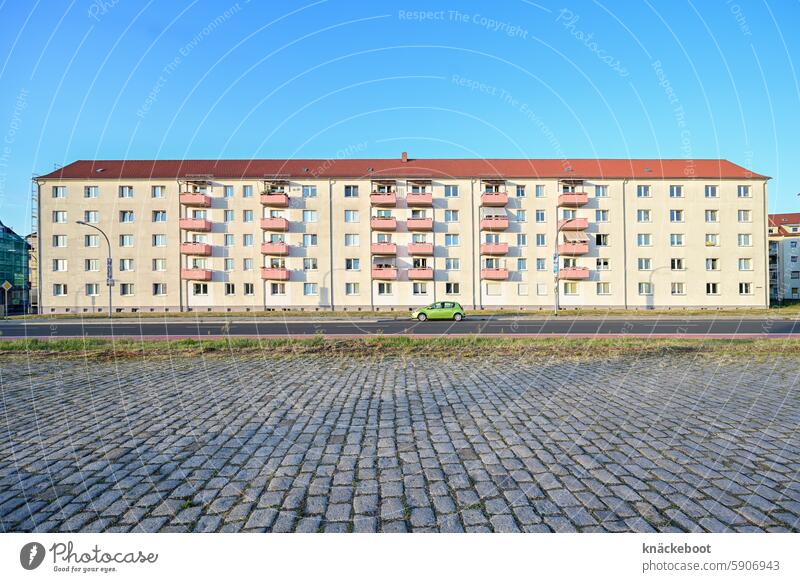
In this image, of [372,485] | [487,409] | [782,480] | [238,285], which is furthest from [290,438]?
[238,285]

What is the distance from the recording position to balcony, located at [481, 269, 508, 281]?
4425 centimetres

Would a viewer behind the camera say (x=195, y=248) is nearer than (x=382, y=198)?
Yes

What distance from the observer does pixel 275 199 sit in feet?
139

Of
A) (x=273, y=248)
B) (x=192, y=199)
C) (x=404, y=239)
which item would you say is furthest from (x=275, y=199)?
(x=404, y=239)

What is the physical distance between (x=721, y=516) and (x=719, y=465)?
1.18 metres

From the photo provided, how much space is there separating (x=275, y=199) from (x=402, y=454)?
43.0m

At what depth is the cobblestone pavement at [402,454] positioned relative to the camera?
2.76 meters

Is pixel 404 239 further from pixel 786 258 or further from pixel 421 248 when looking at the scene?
pixel 786 258

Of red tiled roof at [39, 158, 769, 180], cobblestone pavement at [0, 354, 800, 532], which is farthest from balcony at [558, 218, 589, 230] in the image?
cobblestone pavement at [0, 354, 800, 532]

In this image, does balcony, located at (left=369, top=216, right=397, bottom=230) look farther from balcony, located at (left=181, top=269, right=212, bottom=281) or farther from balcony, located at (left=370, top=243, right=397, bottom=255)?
balcony, located at (left=181, top=269, right=212, bottom=281)

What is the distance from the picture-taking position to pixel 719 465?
3619mm

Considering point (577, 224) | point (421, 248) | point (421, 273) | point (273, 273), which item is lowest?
point (421, 273)

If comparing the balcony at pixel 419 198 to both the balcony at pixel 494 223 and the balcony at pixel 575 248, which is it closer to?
the balcony at pixel 494 223

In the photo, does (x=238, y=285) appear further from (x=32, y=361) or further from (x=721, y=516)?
(x=721, y=516)
